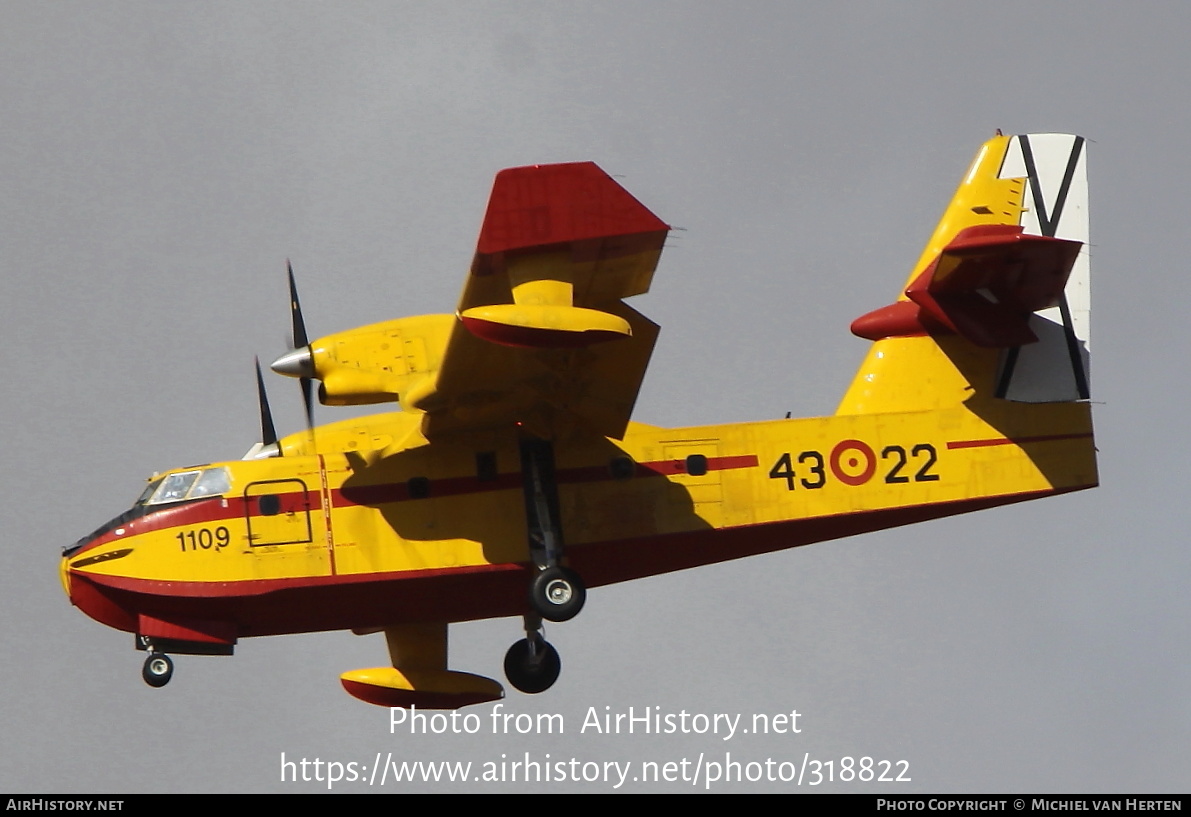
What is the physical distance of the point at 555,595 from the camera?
765 inches

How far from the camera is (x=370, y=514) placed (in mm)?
19828

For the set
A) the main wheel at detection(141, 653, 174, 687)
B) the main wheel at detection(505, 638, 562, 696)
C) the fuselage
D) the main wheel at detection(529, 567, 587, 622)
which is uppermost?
the fuselage

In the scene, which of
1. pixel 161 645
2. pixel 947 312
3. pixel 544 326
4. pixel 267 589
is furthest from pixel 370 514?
pixel 947 312

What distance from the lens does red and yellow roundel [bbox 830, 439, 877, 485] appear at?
2014 cm

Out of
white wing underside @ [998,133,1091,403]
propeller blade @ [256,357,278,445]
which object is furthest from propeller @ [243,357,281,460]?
white wing underside @ [998,133,1091,403]

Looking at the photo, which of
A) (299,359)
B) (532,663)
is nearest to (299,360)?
(299,359)

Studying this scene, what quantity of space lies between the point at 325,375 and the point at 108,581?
3478mm

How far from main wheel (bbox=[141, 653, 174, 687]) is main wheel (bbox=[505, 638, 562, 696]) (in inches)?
162

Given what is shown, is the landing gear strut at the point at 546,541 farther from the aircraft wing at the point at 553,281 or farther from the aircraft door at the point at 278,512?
the aircraft door at the point at 278,512

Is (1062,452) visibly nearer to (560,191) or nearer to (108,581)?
(560,191)

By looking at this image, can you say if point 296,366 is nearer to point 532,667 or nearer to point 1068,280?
point 532,667

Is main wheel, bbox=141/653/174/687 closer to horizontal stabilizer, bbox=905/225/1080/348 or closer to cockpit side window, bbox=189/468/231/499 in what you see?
cockpit side window, bbox=189/468/231/499

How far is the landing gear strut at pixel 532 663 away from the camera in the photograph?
22.0 m

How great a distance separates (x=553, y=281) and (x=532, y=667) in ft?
21.1
